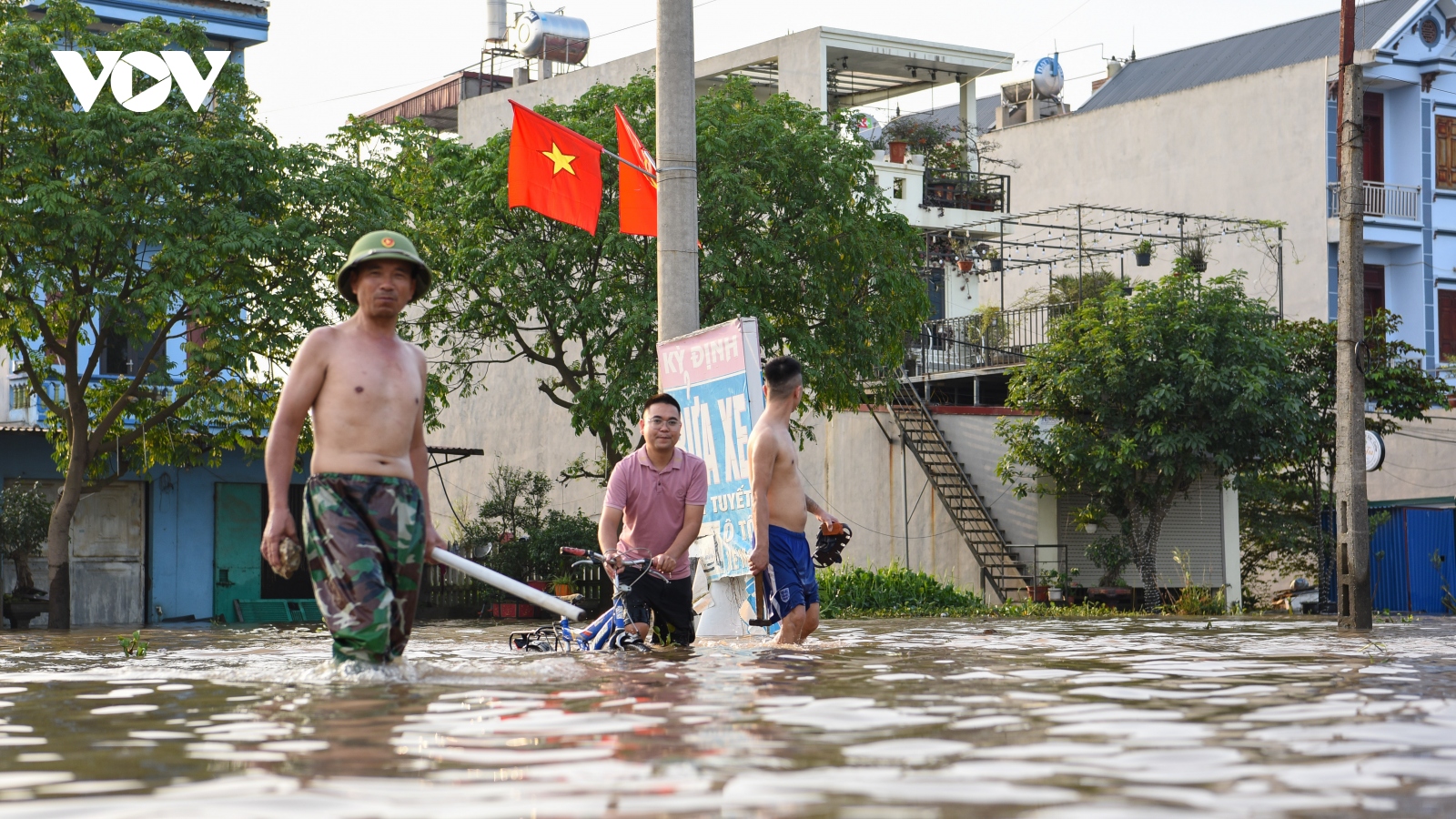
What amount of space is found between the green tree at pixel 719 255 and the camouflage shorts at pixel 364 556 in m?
13.7

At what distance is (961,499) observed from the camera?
25031 mm

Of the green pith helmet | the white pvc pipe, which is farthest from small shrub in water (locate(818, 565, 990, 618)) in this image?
the green pith helmet

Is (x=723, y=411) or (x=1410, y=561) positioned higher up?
(x=723, y=411)

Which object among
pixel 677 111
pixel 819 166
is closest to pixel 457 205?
pixel 819 166

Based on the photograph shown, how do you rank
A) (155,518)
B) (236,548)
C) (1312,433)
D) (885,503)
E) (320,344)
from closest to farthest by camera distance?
(320,344)
(1312,433)
(885,503)
(155,518)
(236,548)

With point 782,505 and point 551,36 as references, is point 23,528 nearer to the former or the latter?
point 782,505

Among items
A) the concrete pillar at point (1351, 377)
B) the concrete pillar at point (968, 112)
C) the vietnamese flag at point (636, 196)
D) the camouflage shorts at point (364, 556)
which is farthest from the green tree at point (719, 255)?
the camouflage shorts at point (364, 556)

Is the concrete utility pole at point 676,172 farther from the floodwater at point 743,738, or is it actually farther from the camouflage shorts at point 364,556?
the camouflage shorts at point 364,556

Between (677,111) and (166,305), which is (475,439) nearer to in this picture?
(166,305)

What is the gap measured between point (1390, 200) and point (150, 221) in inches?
995

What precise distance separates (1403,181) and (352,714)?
32887 millimetres

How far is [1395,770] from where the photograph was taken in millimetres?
4105

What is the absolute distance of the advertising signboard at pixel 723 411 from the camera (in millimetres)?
10625

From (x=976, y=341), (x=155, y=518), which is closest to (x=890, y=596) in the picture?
(x=976, y=341)
